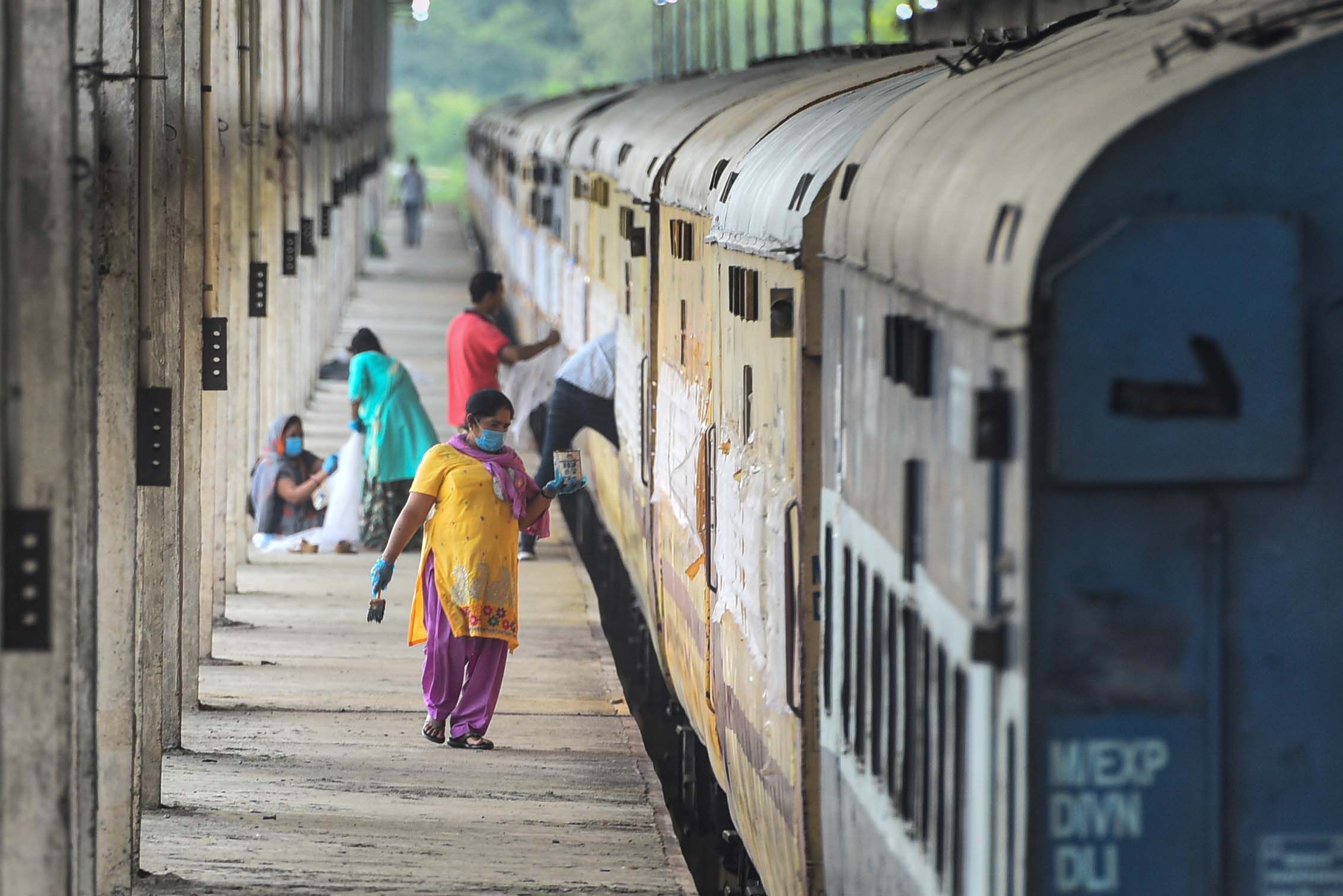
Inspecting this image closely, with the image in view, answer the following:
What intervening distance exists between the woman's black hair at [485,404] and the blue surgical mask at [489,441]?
0.24 feet

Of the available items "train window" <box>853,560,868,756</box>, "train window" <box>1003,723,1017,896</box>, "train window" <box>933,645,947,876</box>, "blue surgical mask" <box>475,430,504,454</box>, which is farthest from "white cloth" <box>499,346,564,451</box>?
"train window" <box>1003,723,1017,896</box>

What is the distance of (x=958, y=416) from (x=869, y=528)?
38.7 inches

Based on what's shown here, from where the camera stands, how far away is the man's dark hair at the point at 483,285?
13.0 meters

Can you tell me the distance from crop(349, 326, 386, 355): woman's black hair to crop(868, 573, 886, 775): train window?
28.9ft

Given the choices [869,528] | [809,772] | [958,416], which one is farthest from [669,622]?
[958,416]

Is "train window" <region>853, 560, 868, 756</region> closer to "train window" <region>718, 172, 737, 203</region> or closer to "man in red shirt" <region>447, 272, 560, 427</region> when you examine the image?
"train window" <region>718, 172, 737, 203</region>

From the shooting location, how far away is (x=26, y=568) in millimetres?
4668

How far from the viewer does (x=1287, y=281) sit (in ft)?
12.1

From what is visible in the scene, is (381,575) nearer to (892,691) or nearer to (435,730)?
(435,730)

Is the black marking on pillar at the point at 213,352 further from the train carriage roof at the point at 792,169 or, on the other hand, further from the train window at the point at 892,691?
the train window at the point at 892,691

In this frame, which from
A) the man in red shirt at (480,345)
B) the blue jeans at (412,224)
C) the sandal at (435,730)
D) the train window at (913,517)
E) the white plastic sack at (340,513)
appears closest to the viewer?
the train window at (913,517)

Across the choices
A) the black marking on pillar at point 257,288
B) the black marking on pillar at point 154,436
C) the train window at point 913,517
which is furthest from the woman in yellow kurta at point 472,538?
the train window at point 913,517

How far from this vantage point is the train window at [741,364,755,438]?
6617mm

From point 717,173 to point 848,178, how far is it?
7.51 feet
